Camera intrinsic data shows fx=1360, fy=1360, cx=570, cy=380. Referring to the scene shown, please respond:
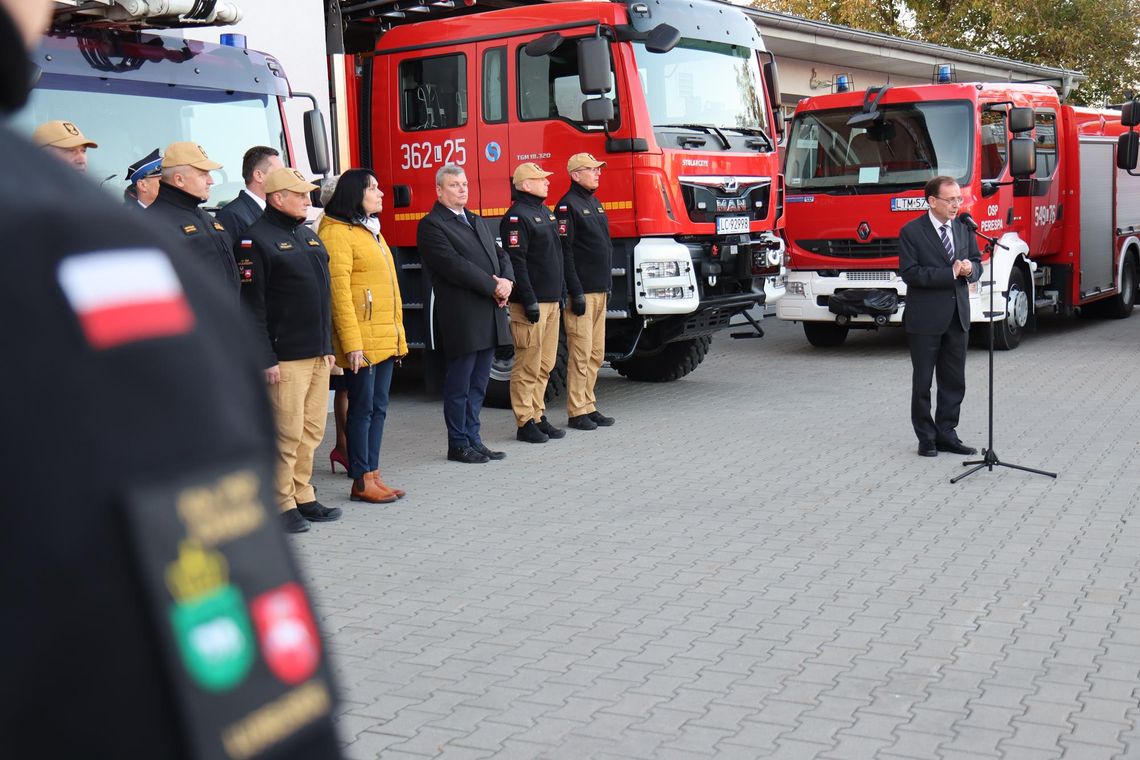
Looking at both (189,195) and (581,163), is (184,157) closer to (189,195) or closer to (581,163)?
(189,195)

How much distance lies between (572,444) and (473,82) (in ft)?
10.6

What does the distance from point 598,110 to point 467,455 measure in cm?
289

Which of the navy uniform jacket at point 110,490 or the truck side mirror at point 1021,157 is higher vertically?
the truck side mirror at point 1021,157

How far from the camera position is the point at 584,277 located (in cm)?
981

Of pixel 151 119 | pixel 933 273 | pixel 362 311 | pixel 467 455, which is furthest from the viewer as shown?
pixel 467 455

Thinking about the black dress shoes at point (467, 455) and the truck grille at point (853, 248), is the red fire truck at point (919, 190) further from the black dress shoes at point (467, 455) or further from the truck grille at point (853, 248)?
the black dress shoes at point (467, 455)

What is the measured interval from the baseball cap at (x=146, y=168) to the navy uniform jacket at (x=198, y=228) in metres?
0.79

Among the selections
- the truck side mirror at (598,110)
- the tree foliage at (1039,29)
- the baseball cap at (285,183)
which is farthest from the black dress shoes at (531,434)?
the tree foliage at (1039,29)

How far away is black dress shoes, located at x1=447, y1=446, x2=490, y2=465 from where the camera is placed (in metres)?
8.75

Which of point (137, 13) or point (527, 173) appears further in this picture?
point (527, 173)

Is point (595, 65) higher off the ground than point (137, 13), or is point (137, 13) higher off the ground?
point (137, 13)

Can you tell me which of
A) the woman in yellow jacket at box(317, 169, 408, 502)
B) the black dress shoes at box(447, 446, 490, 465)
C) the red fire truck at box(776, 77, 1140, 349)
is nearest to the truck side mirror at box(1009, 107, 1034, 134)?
the red fire truck at box(776, 77, 1140, 349)

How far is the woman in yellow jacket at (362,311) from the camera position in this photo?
23.9 feet

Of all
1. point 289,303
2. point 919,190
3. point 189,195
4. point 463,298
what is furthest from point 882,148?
point 189,195
